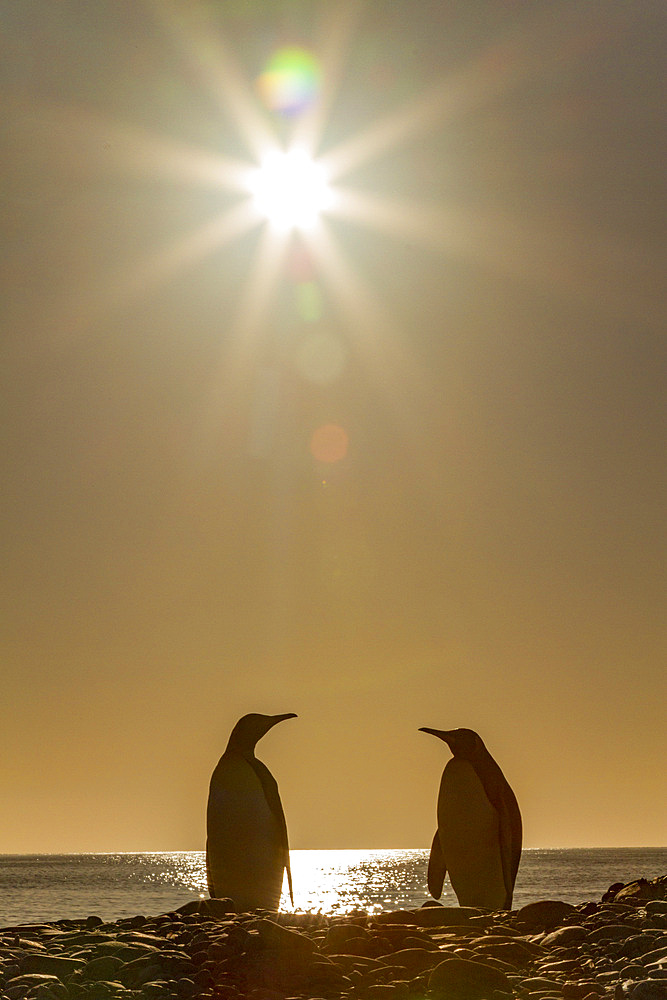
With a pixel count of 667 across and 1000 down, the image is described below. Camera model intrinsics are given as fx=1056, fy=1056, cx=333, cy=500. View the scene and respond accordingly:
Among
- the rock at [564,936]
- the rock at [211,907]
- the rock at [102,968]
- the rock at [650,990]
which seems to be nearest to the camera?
the rock at [650,990]

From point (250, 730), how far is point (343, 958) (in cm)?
440

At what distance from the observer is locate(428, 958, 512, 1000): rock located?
6.83 m

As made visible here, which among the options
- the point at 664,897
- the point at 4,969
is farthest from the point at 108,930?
the point at 664,897

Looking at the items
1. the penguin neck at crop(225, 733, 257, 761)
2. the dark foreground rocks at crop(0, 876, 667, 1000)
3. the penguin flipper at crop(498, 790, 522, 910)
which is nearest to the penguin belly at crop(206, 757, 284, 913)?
the penguin neck at crop(225, 733, 257, 761)

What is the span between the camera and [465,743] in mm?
12898

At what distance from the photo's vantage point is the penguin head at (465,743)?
42.2 ft

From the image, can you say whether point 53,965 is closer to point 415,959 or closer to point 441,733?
point 415,959

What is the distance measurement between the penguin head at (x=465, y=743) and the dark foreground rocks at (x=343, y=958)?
118 inches

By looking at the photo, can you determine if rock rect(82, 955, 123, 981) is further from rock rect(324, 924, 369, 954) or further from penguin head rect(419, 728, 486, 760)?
penguin head rect(419, 728, 486, 760)

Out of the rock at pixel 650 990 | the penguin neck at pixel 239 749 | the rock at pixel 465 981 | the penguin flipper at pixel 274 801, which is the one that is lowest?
the rock at pixel 650 990

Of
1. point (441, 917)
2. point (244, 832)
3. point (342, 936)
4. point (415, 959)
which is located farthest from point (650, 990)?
point (244, 832)

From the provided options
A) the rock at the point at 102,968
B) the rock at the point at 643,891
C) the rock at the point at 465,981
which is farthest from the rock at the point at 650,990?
the rock at the point at 643,891

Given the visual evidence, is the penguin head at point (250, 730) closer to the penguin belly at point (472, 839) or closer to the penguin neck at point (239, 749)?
the penguin neck at point (239, 749)

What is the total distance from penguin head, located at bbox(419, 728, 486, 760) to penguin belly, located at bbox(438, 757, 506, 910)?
13 centimetres
